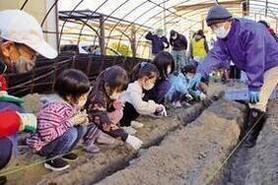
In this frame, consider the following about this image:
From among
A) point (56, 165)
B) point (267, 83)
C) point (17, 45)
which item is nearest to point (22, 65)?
point (17, 45)

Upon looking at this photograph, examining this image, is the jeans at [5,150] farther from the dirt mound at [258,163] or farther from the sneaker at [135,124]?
the sneaker at [135,124]

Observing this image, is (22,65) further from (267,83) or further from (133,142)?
(267,83)

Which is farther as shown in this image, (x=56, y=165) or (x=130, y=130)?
(x=130, y=130)

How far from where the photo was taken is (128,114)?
5.24 m

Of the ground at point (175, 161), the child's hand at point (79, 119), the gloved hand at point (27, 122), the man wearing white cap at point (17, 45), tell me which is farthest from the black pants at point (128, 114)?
the gloved hand at point (27, 122)

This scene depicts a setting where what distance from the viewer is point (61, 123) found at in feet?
11.7

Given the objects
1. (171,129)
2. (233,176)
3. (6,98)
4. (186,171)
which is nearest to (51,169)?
(6,98)

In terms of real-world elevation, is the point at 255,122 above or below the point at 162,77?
below

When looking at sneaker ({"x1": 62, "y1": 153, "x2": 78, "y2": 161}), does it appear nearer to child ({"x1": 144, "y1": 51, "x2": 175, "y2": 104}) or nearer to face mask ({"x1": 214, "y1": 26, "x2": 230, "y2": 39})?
child ({"x1": 144, "y1": 51, "x2": 175, "y2": 104})

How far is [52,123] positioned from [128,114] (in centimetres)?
180

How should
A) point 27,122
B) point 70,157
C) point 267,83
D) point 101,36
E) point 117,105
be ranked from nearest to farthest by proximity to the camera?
1. point 27,122
2. point 70,157
3. point 117,105
4. point 267,83
5. point 101,36

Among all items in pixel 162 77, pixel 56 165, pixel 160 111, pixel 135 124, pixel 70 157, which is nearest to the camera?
pixel 56 165

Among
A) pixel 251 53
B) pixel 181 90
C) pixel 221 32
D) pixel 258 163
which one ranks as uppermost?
pixel 221 32

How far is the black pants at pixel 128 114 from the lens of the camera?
5.19m
